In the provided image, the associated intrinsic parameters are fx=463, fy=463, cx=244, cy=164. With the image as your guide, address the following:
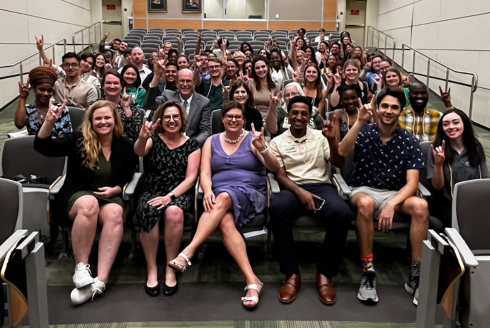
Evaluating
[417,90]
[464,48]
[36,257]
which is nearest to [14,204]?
[36,257]

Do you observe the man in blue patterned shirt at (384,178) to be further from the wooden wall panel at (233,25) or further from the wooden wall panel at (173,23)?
the wooden wall panel at (173,23)

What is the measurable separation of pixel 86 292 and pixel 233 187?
1.02 meters

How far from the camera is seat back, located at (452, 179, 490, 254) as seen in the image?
6.97 ft

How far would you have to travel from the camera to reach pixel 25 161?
3.17 metres

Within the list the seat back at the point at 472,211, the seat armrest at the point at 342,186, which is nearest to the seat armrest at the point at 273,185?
the seat armrest at the point at 342,186

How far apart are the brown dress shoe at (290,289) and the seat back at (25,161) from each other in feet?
5.77

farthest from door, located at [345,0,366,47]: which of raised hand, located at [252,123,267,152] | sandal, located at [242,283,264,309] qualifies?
sandal, located at [242,283,264,309]

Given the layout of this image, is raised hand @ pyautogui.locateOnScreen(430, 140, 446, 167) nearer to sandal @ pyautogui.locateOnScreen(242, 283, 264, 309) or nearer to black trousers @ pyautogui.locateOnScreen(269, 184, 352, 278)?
black trousers @ pyautogui.locateOnScreen(269, 184, 352, 278)

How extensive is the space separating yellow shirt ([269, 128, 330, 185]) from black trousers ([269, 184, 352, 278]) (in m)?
0.28

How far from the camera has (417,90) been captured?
11.5 ft

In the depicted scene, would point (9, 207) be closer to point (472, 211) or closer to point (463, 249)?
point (463, 249)

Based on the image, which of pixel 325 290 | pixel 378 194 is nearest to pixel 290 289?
pixel 325 290

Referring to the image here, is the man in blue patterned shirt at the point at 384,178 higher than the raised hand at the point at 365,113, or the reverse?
the raised hand at the point at 365,113

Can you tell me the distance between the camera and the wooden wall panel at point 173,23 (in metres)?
14.4
